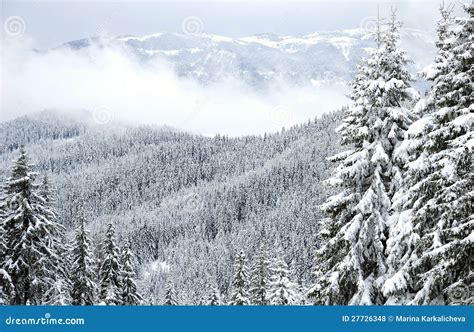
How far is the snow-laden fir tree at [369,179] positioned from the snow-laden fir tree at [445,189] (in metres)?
1.40

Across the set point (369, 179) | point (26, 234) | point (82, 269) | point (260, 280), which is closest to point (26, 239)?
point (26, 234)

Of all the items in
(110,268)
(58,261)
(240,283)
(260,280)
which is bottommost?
(240,283)

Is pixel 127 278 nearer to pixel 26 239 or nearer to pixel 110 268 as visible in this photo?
pixel 110 268

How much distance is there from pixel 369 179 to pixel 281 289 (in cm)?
2558

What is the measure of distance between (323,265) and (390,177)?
4870 millimetres

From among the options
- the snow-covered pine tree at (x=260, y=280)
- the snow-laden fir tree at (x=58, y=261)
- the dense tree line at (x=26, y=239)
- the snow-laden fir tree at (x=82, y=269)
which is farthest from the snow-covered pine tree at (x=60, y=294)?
the snow-covered pine tree at (x=260, y=280)

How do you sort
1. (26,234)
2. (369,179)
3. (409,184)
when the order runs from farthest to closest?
(26,234)
(369,179)
(409,184)

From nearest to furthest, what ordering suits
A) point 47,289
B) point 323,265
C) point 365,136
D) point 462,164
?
point 462,164 → point 365,136 → point 323,265 → point 47,289

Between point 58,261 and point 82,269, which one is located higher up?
point 58,261

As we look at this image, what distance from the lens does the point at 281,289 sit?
41.9 m

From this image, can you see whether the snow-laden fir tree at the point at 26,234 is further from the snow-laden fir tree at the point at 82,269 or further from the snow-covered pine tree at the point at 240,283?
the snow-covered pine tree at the point at 240,283

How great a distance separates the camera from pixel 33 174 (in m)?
25.2
